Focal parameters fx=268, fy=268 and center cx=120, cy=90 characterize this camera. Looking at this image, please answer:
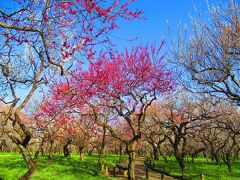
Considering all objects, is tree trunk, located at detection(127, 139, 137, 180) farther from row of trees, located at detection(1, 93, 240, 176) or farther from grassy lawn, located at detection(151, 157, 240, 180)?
grassy lawn, located at detection(151, 157, 240, 180)

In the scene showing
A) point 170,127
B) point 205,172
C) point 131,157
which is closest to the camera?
point 131,157

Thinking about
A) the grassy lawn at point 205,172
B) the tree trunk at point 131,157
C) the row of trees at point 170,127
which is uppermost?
the row of trees at point 170,127

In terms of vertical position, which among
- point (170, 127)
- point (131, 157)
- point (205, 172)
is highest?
point (170, 127)

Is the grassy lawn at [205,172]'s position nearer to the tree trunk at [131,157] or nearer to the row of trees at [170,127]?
the row of trees at [170,127]

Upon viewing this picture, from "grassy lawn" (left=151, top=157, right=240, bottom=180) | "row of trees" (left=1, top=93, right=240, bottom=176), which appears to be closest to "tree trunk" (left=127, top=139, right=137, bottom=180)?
"row of trees" (left=1, top=93, right=240, bottom=176)

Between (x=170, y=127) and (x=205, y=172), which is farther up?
(x=170, y=127)

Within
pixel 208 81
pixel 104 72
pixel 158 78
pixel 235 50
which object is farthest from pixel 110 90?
pixel 235 50

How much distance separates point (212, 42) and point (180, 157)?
54.3 feet

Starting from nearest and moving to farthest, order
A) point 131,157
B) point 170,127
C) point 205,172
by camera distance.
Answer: point 131,157
point 170,127
point 205,172

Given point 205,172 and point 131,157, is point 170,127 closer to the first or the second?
point 205,172

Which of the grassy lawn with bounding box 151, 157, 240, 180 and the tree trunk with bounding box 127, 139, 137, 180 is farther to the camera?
the grassy lawn with bounding box 151, 157, 240, 180

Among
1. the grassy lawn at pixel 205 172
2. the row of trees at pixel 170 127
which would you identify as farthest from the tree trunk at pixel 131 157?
the grassy lawn at pixel 205 172

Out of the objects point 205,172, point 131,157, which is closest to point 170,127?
point 205,172

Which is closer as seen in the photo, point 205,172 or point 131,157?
point 131,157
